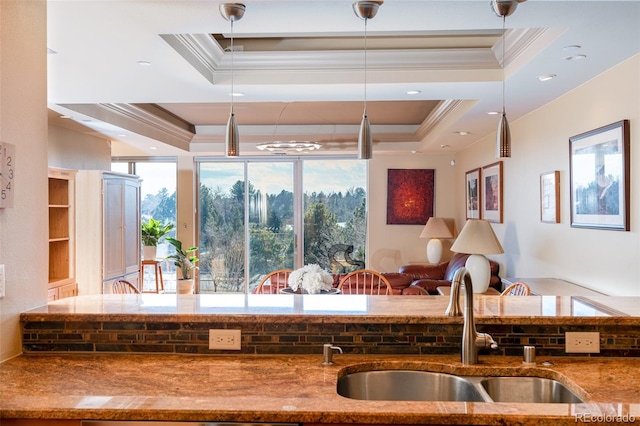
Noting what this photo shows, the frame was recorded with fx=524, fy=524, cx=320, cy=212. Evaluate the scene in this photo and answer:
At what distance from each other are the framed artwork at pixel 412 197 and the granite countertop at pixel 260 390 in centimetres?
660

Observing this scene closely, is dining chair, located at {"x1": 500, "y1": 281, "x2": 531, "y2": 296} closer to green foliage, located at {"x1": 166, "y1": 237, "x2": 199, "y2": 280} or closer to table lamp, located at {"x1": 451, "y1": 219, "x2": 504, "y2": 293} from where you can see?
table lamp, located at {"x1": 451, "y1": 219, "x2": 504, "y2": 293}

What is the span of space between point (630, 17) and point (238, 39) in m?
2.50

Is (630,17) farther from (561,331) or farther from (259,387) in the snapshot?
(259,387)

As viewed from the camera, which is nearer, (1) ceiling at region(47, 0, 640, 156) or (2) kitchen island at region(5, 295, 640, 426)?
(2) kitchen island at region(5, 295, 640, 426)

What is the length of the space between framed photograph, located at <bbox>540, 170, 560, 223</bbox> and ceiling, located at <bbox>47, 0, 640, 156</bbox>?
654mm

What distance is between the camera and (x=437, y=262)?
7797mm

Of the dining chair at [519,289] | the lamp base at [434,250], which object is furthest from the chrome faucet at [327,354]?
the lamp base at [434,250]

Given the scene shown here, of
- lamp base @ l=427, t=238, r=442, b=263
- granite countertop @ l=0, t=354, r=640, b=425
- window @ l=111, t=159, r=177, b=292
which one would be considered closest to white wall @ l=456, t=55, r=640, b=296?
lamp base @ l=427, t=238, r=442, b=263

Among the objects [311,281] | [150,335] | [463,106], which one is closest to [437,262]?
[463,106]

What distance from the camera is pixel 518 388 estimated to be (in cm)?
179

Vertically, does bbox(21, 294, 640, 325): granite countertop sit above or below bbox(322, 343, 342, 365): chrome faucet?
above

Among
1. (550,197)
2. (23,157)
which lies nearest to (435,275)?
(550,197)

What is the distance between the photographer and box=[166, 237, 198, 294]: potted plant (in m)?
8.28

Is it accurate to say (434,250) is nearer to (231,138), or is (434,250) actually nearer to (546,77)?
(546,77)
